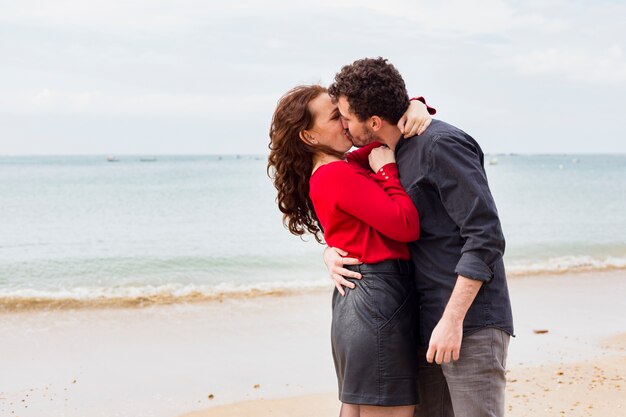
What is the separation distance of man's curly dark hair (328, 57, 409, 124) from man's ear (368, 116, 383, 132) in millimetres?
20

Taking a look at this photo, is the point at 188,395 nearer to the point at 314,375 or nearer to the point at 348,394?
the point at 314,375

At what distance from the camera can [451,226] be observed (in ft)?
8.50

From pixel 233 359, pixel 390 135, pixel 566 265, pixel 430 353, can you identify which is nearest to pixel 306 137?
pixel 390 135

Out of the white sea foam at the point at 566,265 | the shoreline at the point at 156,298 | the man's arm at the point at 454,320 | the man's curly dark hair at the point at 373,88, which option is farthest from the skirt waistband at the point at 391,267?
the white sea foam at the point at 566,265

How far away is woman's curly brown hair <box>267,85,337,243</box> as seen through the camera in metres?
2.91

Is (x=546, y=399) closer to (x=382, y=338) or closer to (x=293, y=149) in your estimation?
(x=382, y=338)

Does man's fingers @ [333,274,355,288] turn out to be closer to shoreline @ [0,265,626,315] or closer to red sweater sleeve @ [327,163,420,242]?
red sweater sleeve @ [327,163,420,242]

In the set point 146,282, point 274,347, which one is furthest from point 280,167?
point 146,282

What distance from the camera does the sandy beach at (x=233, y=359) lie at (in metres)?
5.31

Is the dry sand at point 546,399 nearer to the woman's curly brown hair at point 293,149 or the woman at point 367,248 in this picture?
the woman at point 367,248

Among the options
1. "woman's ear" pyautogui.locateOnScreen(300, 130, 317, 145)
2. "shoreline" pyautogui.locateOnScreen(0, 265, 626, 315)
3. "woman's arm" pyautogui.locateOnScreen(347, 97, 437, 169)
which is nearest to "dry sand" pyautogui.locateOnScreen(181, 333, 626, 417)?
"woman's ear" pyautogui.locateOnScreen(300, 130, 317, 145)

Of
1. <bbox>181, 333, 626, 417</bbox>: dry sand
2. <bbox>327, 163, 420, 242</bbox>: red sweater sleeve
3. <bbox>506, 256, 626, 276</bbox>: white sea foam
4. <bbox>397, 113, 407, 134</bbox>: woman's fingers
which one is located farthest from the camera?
<bbox>506, 256, 626, 276</bbox>: white sea foam

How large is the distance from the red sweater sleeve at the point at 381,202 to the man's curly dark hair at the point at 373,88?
0.76 feet

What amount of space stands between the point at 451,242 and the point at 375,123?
55 centimetres
